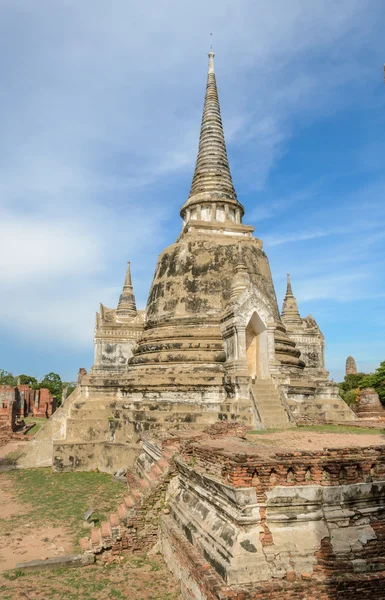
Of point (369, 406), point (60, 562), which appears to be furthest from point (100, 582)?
point (369, 406)

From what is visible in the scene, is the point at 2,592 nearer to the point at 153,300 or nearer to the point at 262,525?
the point at 262,525

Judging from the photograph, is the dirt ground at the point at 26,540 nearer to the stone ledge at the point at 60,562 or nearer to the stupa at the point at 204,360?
the stone ledge at the point at 60,562

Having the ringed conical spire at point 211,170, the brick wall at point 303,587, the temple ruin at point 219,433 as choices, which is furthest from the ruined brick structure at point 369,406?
the brick wall at point 303,587

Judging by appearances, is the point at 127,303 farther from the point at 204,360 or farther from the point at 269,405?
the point at 269,405

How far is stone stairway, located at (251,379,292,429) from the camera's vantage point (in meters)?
13.6

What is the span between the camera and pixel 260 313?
16.2m

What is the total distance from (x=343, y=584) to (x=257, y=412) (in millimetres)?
7917

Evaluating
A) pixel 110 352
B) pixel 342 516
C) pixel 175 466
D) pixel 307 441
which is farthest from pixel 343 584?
pixel 110 352

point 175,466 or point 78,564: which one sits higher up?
point 175,466

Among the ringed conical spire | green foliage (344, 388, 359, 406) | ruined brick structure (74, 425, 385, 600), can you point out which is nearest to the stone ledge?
ruined brick structure (74, 425, 385, 600)

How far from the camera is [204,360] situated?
55.0ft

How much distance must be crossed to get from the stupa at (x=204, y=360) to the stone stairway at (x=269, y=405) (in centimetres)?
4

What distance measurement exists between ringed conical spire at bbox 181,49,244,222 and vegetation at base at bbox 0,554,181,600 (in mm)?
16454

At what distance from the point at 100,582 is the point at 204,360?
9387 millimetres
